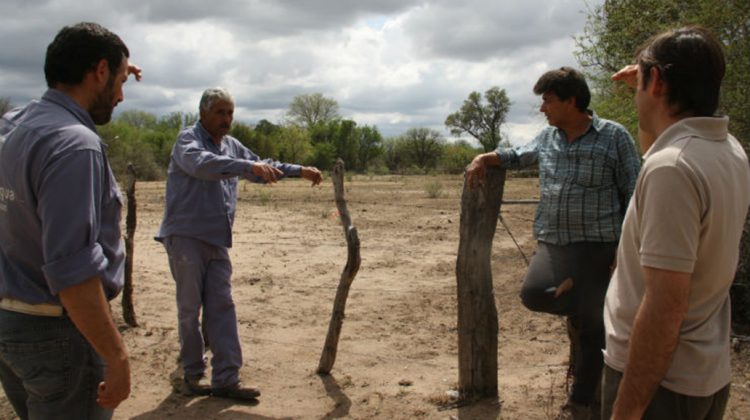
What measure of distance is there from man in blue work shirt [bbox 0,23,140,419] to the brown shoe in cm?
233

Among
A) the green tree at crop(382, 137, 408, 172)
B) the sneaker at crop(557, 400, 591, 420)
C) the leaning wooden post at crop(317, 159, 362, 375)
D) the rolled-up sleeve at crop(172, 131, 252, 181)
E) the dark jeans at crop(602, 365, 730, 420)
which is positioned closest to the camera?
the dark jeans at crop(602, 365, 730, 420)

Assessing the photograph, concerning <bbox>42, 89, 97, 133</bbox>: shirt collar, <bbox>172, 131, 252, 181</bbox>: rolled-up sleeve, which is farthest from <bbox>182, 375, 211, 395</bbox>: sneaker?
<bbox>42, 89, 97, 133</bbox>: shirt collar

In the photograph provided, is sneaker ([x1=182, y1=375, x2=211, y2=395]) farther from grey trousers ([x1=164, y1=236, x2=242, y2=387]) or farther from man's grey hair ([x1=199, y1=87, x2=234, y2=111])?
man's grey hair ([x1=199, y1=87, x2=234, y2=111])

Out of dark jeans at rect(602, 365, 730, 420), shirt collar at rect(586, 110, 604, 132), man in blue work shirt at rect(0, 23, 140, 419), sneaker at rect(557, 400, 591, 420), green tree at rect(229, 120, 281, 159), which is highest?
green tree at rect(229, 120, 281, 159)

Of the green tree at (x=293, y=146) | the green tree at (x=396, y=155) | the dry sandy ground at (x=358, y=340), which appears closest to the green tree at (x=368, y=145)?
the green tree at (x=396, y=155)

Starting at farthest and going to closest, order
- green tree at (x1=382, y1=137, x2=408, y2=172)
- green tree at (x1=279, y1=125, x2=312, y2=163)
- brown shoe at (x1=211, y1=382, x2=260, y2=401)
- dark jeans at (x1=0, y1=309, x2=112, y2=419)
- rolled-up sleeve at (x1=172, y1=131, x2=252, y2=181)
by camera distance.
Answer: green tree at (x1=382, y1=137, x2=408, y2=172) → green tree at (x1=279, y1=125, x2=312, y2=163) → brown shoe at (x1=211, y1=382, x2=260, y2=401) → rolled-up sleeve at (x1=172, y1=131, x2=252, y2=181) → dark jeans at (x1=0, y1=309, x2=112, y2=419)

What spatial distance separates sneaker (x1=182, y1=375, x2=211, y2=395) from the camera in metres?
4.62

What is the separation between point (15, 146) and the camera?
202cm

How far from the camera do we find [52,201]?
195 centimetres

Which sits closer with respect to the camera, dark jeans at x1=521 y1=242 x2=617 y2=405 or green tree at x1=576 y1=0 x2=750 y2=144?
dark jeans at x1=521 y1=242 x2=617 y2=405

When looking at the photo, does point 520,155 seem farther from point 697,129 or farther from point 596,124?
point 697,129

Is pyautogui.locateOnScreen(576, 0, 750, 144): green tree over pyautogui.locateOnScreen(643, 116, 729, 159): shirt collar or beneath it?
over

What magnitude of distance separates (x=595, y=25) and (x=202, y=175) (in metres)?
6.09

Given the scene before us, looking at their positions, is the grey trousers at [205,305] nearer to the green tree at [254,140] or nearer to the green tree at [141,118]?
the green tree at [254,140]
